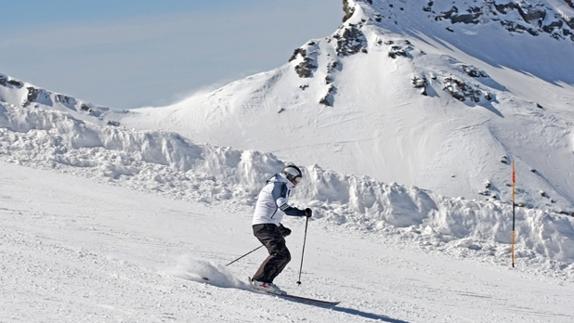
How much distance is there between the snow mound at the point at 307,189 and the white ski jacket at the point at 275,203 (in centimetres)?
740

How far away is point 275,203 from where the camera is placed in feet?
38.0

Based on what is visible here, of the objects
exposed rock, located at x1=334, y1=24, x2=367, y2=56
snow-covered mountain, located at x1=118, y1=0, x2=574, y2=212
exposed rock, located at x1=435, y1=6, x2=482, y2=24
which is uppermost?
exposed rock, located at x1=435, y1=6, x2=482, y2=24

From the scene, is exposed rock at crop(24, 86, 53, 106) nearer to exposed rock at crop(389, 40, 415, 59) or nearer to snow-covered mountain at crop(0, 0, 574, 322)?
exposed rock at crop(389, 40, 415, 59)

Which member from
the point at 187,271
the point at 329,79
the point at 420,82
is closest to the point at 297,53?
the point at 329,79

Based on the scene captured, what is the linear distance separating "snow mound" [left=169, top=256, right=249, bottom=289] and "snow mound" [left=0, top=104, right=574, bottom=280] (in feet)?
24.7

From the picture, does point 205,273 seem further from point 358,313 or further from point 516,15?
point 516,15

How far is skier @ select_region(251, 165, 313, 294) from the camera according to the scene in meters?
11.5

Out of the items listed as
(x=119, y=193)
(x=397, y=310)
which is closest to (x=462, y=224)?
(x=119, y=193)

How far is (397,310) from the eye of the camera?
1217 centimetres

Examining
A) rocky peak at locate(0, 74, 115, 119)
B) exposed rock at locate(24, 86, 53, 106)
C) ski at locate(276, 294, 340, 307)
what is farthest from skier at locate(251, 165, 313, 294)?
exposed rock at locate(24, 86, 53, 106)

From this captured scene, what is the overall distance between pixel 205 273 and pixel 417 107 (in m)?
86.5

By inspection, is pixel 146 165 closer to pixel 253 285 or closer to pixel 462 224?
pixel 462 224

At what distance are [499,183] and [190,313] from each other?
76.6 meters

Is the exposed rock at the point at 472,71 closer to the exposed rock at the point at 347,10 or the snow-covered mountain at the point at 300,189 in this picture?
the exposed rock at the point at 347,10
